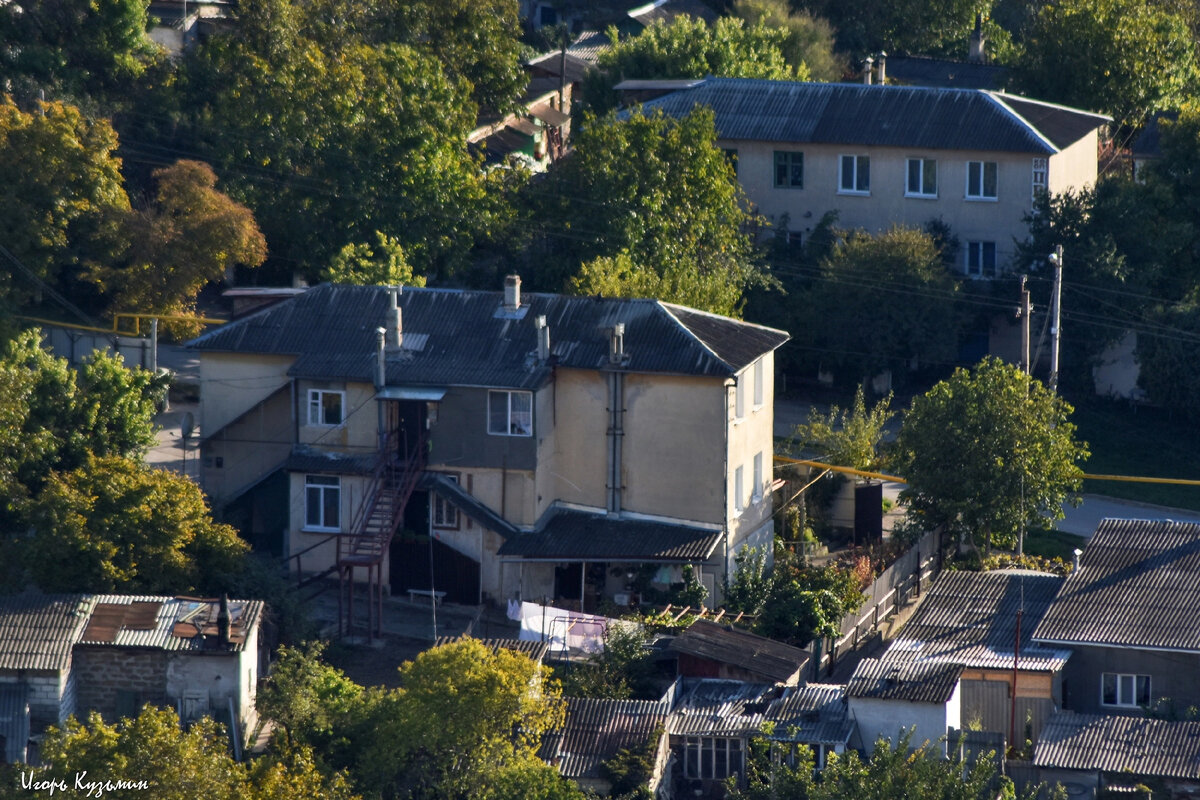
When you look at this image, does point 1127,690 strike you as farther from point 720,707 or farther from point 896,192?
point 896,192

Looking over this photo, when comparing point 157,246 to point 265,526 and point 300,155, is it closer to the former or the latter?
point 300,155

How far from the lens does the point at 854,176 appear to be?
6456 centimetres

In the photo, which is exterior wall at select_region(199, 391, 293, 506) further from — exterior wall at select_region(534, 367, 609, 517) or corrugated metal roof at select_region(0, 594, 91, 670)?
corrugated metal roof at select_region(0, 594, 91, 670)

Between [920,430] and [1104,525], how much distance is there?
4965mm

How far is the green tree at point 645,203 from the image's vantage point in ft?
189

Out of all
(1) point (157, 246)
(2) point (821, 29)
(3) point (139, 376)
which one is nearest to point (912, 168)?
(2) point (821, 29)

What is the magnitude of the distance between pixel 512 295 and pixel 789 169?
2182 cm

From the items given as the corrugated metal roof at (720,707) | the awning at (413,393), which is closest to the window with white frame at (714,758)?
the corrugated metal roof at (720,707)

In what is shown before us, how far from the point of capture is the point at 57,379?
4294cm

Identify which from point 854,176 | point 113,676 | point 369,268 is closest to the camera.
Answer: point 113,676

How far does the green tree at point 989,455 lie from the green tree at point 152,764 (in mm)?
19736

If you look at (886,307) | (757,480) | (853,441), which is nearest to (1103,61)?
(886,307)

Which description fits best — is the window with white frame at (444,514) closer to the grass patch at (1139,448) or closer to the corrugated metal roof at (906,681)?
the corrugated metal roof at (906,681)

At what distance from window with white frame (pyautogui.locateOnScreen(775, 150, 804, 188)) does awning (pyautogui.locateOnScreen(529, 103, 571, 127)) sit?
13.2 m
